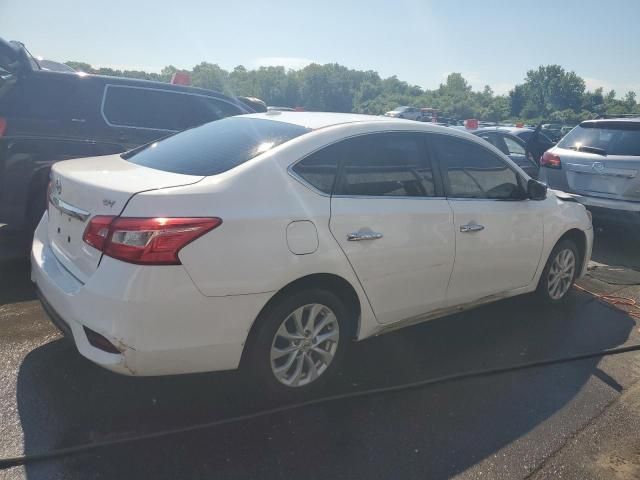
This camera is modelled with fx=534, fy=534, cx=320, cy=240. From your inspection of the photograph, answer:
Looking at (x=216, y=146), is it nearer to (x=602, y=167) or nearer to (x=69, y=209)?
(x=69, y=209)

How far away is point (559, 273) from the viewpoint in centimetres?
474

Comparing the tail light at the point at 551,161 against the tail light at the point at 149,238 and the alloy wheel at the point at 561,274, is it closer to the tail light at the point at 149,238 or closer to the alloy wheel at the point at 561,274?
the alloy wheel at the point at 561,274

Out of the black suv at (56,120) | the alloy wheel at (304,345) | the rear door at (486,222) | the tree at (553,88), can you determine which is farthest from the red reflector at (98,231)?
the tree at (553,88)

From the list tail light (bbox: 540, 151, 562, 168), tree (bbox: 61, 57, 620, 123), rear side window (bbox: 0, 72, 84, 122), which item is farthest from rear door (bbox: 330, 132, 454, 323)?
tree (bbox: 61, 57, 620, 123)

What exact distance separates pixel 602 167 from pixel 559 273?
2.87 m

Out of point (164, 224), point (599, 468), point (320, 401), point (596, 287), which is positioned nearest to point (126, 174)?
point (164, 224)

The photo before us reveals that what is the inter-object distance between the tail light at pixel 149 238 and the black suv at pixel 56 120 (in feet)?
9.34

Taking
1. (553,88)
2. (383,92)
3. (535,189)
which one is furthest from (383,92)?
(535,189)

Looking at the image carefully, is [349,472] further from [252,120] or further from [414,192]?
[252,120]

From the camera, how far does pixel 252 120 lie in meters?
3.63

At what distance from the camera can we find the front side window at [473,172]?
3699mm

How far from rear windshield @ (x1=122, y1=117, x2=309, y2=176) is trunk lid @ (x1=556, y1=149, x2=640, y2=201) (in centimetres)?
517

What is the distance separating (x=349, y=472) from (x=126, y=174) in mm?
1907

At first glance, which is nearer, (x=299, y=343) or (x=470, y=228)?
(x=299, y=343)
